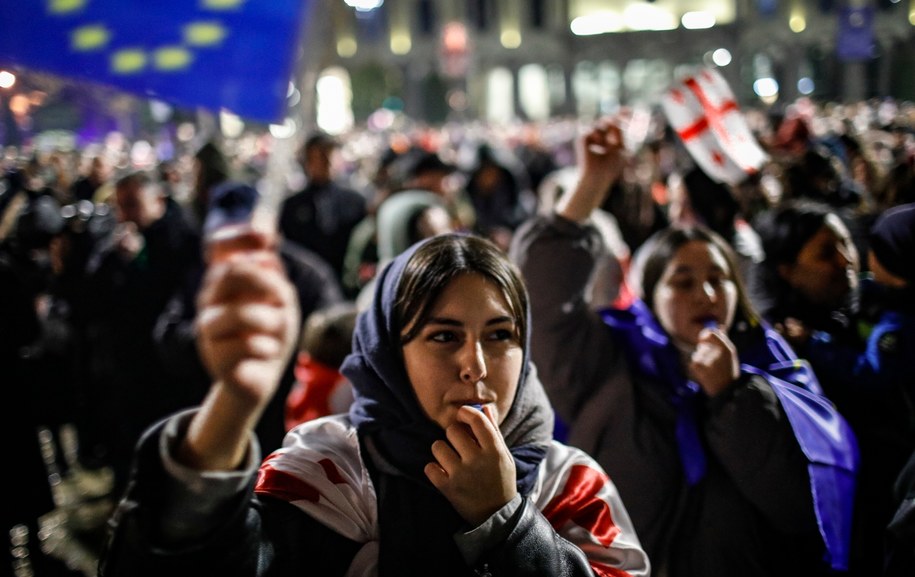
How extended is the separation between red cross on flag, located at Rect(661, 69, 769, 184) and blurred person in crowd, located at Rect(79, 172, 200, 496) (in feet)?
7.49

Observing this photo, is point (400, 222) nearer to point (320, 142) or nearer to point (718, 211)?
point (718, 211)

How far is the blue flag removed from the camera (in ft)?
5.83

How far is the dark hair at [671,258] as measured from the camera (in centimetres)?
241

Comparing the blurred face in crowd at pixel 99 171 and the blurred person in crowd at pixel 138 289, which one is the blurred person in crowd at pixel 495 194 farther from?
the blurred person in crowd at pixel 138 289

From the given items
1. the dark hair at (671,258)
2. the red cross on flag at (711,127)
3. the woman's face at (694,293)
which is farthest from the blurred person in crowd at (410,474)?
the red cross on flag at (711,127)

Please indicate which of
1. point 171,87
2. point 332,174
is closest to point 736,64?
point 332,174

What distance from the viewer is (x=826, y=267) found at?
9.40 ft

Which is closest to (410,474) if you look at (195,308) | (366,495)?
(366,495)

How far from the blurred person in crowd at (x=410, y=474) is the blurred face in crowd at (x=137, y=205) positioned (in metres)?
2.93

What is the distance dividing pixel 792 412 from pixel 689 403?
0.81 feet

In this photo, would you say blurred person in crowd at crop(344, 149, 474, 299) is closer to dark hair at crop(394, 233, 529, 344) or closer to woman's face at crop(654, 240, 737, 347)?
woman's face at crop(654, 240, 737, 347)

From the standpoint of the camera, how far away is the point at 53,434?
5.35 m

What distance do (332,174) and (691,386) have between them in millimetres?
3867

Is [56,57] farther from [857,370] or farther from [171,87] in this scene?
[857,370]
